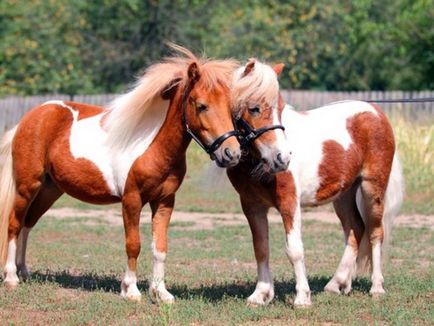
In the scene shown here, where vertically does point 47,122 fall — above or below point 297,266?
above

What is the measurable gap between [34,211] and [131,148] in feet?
5.31

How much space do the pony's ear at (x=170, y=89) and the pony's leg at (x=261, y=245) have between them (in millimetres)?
1067

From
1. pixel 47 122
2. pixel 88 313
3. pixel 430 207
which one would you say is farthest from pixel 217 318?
pixel 430 207

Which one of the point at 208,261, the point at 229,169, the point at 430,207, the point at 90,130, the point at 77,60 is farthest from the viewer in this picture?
the point at 77,60

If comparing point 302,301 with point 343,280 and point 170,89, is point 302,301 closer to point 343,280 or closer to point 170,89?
point 343,280

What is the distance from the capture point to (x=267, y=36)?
34.7 m

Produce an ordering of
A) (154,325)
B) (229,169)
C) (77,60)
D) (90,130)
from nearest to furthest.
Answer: (154,325) < (229,169) < (90,130) < (77,60)

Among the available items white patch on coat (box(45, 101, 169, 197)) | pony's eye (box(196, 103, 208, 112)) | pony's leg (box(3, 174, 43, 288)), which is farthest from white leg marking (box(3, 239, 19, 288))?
pony's eye (box(196, 103, 208, 112))

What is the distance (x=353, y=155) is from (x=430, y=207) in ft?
26.9

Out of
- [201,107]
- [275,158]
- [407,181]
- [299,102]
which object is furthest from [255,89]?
[299,102]

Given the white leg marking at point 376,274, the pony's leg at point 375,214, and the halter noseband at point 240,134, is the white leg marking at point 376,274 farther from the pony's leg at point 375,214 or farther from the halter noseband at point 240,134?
the halter noseband at point 240,134

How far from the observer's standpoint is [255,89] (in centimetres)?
689

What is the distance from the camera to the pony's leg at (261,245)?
24.3ft

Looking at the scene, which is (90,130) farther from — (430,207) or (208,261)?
(430,207)
